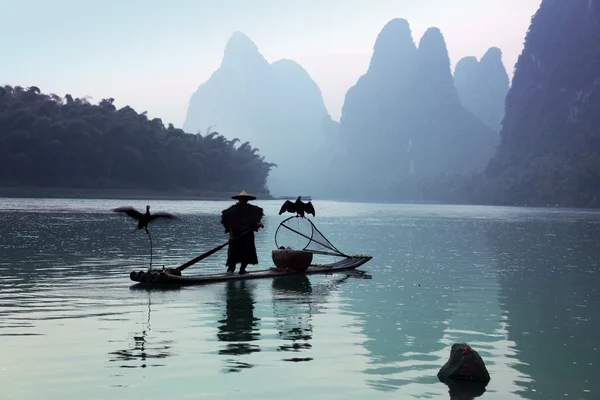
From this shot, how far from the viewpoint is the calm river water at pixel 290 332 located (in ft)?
26.6

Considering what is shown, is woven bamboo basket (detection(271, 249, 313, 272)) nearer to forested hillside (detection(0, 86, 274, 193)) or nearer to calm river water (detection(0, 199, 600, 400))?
calm river water (detection(0, 199, 600, 400))

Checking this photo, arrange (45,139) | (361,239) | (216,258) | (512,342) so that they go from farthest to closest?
(45,139), (361,239), (216,258), (512,342)

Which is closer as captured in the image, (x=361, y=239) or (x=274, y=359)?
(x=274, y=359)

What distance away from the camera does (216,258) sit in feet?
82.4

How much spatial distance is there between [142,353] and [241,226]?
26.7ft

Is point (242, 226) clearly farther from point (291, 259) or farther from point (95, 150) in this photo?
point (95, 150)

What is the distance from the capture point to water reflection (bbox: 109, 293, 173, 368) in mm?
8836

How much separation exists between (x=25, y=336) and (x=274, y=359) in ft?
12.0

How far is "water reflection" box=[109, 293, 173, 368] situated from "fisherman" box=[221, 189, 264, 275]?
6.83 metres

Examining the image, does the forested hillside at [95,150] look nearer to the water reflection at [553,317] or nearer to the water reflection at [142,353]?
the water reflection at [553,317]

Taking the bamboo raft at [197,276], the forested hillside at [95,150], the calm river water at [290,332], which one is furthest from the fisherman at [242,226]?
the forested hillside at [95,150]

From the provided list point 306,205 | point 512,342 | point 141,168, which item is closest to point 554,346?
point 512,342

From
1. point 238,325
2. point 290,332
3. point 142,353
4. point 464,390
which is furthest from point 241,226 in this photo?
point 464,390

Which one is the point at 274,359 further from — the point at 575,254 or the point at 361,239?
the point at 361,239
